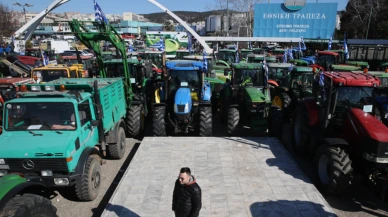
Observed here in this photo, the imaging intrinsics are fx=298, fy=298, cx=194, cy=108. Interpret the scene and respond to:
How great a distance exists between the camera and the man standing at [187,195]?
358cm

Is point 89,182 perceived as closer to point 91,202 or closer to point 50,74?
point 91,202

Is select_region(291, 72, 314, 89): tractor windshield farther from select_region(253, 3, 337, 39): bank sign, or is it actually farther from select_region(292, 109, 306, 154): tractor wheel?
select_region(253, 3, 337, 39): bank sign

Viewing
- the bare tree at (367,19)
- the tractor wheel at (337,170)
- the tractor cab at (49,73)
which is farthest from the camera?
the bare tree at (367,19)

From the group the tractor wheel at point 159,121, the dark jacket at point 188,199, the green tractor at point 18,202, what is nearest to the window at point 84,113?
the green tractor at point 18,202

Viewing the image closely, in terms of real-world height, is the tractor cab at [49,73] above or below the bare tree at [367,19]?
below

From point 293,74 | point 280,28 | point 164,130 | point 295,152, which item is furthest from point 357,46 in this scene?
point 164,130

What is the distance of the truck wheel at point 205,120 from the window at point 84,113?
3.27m

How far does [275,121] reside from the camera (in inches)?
340

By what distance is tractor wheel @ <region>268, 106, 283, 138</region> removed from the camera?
8.52m

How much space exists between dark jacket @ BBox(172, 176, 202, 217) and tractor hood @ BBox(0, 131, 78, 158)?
2407mm

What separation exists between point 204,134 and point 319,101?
10.6 feet

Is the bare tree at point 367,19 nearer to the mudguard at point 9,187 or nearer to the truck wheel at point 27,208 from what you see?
the truck wheel at point 27,208

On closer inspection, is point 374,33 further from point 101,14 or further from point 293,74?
point 101,14

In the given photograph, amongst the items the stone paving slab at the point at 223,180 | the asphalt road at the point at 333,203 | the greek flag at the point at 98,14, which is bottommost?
the asphalt road at the point at 333,203
